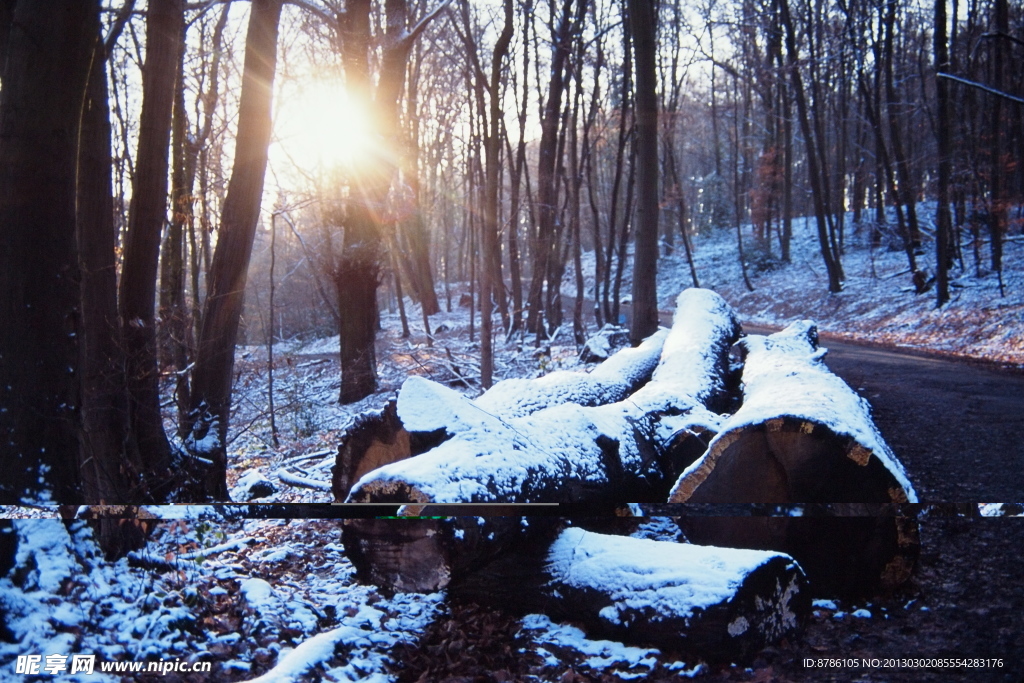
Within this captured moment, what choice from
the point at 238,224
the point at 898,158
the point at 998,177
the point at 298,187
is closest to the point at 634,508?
the point at 238,224

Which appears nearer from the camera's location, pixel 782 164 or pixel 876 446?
pixel 876 446

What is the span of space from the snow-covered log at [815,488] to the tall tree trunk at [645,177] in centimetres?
517

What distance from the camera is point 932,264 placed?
1504 centimetres

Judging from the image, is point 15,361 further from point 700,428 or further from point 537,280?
point 537,280

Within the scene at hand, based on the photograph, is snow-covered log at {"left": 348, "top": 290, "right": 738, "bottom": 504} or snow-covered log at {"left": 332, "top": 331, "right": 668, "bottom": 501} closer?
snow-covered log at {"left": 348, "top": 290, "right": 738, "bottom": 504}

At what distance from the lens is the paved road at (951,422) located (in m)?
3.66

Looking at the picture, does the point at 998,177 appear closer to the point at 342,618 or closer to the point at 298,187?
the point at 298,187

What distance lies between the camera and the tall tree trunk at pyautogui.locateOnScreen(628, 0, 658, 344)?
864 centimetres

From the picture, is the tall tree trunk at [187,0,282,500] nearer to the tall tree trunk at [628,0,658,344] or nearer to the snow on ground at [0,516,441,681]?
the snow on ground at [0,516,441,681]

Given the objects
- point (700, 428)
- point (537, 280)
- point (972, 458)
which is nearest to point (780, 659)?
point (700, 428)

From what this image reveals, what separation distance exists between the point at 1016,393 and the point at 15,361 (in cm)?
718

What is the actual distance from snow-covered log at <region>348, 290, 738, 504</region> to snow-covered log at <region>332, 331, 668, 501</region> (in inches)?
0.5

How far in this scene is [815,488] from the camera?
3.12m

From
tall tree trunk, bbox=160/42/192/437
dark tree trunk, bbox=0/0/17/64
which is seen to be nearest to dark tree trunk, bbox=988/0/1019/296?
tall tree trunk, bbox=160/42/192/437
